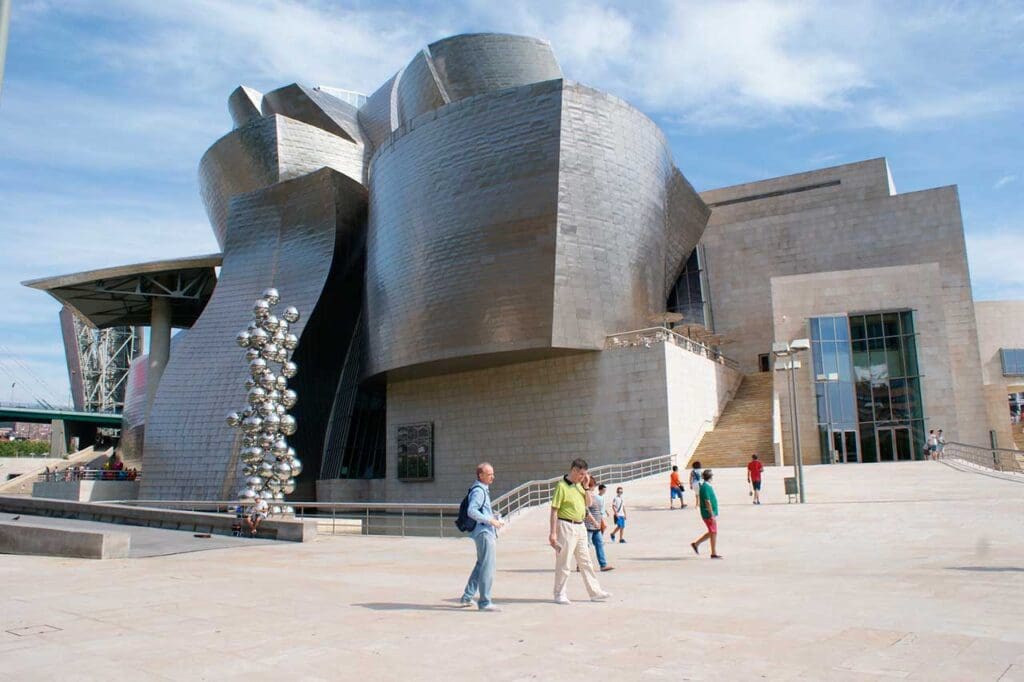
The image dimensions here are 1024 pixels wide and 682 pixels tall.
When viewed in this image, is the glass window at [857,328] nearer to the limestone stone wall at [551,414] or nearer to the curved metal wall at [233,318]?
the limestone stone wall at [551,414]

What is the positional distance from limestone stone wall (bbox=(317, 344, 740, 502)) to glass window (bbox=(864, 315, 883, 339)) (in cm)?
572

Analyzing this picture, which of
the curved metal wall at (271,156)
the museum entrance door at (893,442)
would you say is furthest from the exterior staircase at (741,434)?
the curved metal wall at (271,156)

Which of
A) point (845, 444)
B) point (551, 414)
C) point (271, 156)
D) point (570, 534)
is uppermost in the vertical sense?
point (271, 156)

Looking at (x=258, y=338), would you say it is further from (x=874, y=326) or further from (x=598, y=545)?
(x=874, y=326)

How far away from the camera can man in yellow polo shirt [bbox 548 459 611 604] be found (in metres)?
6.84

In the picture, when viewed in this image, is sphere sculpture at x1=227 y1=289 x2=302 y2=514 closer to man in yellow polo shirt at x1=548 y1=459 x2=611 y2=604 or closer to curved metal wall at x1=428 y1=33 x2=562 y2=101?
man in yellow polo shirt at x1=548 y1=459 x2=611 y2=604

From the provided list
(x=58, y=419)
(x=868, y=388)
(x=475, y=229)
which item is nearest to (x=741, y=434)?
(x=868, y=388)

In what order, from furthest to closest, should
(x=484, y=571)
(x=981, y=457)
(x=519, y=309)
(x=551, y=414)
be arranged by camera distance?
(x=551, y=414), (x=981, y=457), (x=519, y=309), (x=484, y=571)

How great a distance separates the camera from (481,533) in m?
6.71

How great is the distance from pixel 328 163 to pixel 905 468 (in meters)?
27.5

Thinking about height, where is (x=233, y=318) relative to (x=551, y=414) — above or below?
above

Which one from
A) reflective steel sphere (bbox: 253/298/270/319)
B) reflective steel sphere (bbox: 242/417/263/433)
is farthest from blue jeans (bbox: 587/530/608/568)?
reflective steel sphere (bbox: 253/298/270/319)

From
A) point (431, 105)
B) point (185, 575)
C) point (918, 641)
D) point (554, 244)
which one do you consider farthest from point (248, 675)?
point (431, 105)

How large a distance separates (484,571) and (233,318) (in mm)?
27946
